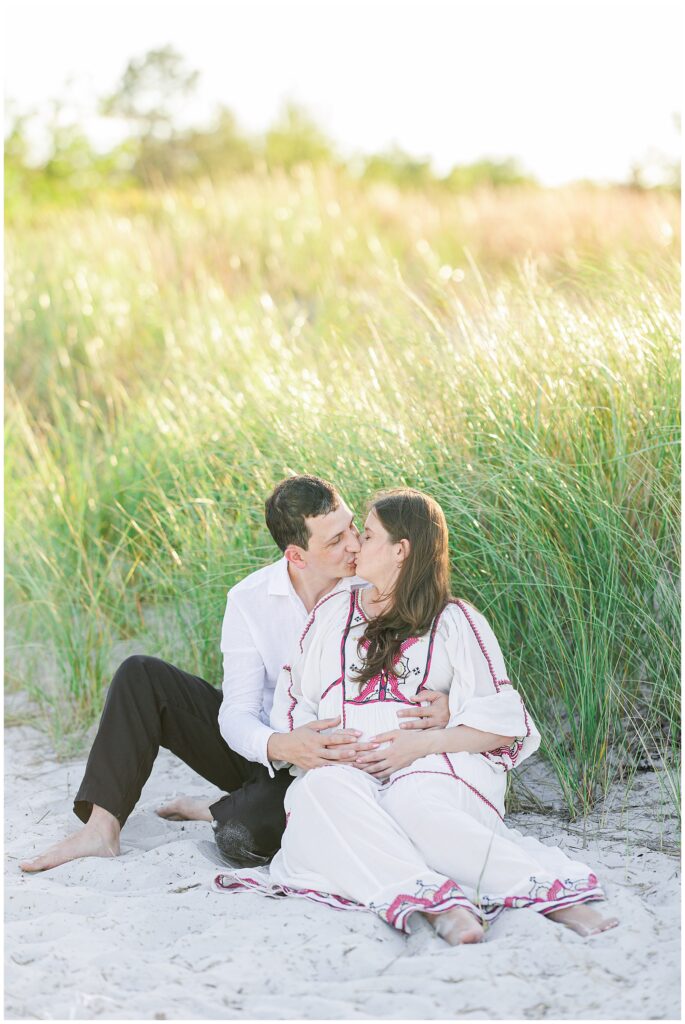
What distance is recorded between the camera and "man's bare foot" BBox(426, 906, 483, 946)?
100 inches

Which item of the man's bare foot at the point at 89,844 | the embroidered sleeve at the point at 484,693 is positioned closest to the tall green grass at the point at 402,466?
the embroidered sleeve at the point at 484,693

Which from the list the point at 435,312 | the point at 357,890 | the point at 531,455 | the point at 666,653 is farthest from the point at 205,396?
the point at 357,890

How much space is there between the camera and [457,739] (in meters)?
2.92

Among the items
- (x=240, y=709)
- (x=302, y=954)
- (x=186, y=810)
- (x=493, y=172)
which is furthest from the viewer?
(x=493, y=172)

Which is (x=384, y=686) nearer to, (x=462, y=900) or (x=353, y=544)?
(x=353, y=544)

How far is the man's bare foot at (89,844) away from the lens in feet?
10.5

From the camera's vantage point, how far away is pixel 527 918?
2609mm

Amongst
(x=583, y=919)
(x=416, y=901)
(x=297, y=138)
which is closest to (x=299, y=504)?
(x=416, y=901)

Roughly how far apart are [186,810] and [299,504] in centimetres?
116

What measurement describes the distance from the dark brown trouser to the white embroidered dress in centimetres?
15

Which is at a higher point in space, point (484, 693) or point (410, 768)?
point (484, 693)

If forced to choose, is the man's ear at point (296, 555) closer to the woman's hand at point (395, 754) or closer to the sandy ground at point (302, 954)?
the woman's hand at point (395, 754)

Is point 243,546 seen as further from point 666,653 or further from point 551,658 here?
point 666,653

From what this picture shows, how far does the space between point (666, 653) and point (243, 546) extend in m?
1.63
